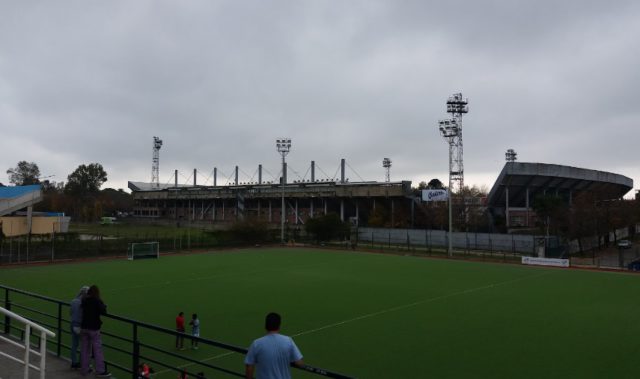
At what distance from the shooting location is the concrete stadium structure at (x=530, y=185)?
235ft

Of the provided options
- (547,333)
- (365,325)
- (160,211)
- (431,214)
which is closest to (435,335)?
(365,325)

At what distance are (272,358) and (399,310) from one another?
14.5 m

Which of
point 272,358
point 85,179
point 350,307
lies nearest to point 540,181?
point 350,307

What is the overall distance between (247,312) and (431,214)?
61704 millimetres

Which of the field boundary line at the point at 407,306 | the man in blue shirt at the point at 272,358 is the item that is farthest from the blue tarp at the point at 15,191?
the man in blue shirt at the point at 272,358

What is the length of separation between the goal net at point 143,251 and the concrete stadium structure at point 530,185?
5163 centimetres

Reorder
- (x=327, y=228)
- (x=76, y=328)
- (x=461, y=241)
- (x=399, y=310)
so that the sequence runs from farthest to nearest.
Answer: (x=327, y=228) → (x=461, y=241) → (x=399, y=310) → (x=76, y=328)

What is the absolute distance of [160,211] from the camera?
127188 mm

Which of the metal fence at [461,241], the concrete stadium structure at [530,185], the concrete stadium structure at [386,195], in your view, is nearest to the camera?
the metal fence at [461,241]

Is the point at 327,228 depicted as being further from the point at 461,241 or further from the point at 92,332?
the point at 92,332

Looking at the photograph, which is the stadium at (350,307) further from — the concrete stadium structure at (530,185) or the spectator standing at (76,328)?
the concrete stadium structure at (530,185)

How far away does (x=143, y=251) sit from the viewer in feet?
139

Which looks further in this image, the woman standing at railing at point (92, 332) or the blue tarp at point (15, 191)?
the blue tarp at point (15, 191)

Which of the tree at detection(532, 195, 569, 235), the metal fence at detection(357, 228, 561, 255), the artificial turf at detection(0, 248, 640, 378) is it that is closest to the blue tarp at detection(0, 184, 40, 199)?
the artificial turf at detection(0, 248, 640, 378)
